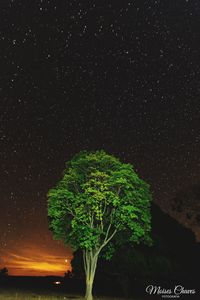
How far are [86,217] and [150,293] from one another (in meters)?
20.9

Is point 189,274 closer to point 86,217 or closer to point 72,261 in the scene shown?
point 72,261

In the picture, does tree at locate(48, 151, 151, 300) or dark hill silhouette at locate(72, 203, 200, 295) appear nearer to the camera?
tree at locate(48, 151, 151, 300)

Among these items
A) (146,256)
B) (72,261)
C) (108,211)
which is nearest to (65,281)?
(72,261)

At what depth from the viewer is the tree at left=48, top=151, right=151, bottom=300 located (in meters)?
37.7

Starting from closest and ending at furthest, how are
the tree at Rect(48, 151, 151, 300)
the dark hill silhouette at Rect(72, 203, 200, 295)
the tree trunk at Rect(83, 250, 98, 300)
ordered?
the tree at Rect(48, 151, 151, 300) < the tree trunk at Rect(83, 250, 98, 300) < the dark hill silhouette at Rect(72, 203, 200, 295)

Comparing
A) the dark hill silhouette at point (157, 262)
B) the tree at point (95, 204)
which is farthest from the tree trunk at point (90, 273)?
the dark hill silhouette at point (157, 262)

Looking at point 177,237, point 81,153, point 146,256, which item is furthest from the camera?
point 177,237

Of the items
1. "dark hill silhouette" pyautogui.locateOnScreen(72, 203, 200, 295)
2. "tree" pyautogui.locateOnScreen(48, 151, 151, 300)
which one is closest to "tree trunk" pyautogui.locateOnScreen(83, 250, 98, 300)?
"tree" pyautogui.locateOnScreen(48, 151, 151, 300)

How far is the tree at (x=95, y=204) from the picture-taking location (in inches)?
1485

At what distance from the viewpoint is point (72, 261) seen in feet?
183

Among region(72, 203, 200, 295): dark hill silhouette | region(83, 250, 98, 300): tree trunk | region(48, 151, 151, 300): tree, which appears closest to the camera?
region(48, 151, 151, 300): tree

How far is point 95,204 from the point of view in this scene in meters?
37.8

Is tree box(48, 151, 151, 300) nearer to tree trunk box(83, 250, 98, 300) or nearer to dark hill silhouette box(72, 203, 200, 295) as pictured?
tree trunk box(83, 250, 98, 300)

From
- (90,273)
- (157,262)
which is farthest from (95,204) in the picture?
(157,262)
